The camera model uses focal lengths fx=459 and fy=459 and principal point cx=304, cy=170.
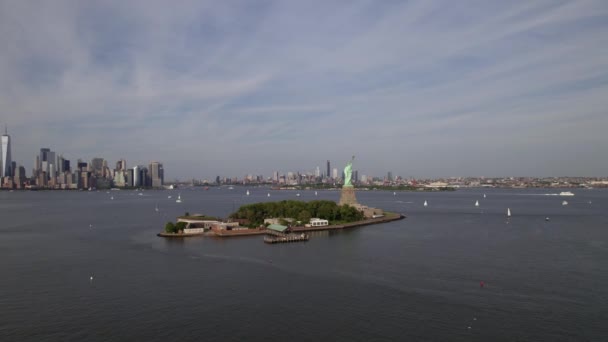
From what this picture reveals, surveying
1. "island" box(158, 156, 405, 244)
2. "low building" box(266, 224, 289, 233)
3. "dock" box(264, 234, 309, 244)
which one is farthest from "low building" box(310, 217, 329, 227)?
"dock" box(264, 234, 309, 244)

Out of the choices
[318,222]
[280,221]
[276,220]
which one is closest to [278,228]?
[280,221]

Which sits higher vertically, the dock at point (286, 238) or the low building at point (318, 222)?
the low building at point (318, 222)

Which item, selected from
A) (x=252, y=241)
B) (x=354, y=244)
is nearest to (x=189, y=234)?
(x=252, y=241)

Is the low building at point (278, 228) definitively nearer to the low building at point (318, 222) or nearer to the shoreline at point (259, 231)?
the shoreline at point (259, 231)

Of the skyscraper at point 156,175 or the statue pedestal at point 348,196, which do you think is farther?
the skyscraper at point 156,175

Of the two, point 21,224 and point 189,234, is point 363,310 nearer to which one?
point 189,234

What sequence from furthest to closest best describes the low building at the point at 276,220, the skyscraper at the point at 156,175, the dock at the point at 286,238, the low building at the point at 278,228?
the skyscraper at the point at 156,175, the low building at the point at 276,220, the low building at the point at 278,228, the dock at the point at 286,238

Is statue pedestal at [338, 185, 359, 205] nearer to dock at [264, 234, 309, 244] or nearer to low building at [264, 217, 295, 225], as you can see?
low building at [264, 217, 295, 225]

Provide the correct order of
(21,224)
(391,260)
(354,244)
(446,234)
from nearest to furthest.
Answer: (391,260), (354,244), (446,234), (21,224)

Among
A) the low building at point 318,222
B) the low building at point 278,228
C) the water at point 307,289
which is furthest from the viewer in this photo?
the low building at point 318,222

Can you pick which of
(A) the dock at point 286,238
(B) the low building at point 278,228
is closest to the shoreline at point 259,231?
(B) the low building at point 278,228
